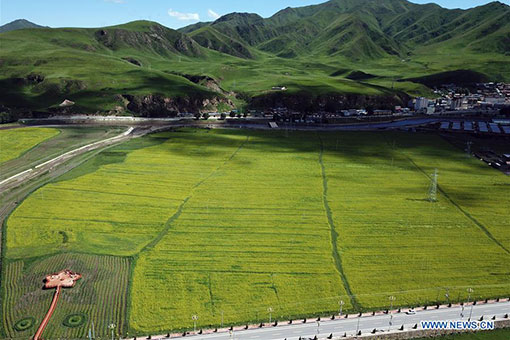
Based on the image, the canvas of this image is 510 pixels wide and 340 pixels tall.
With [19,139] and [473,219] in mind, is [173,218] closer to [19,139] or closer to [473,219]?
[473,219]

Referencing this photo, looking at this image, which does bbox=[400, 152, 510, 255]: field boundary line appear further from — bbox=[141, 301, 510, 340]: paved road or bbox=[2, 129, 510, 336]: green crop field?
bbox=[141, 301, 510, 340]: paved road

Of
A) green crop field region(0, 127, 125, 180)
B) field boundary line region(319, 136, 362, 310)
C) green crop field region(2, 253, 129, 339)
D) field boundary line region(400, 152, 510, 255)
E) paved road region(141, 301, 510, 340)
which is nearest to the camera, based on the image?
paved road region(141, 301, 510, 340)

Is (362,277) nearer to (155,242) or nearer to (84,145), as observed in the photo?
(155,242)

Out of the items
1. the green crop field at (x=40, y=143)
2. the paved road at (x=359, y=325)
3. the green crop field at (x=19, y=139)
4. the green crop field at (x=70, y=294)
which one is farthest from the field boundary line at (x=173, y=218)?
the green crop field at (x=19, y=139)

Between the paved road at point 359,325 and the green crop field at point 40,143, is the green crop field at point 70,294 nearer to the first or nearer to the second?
the paved road at point 359,325

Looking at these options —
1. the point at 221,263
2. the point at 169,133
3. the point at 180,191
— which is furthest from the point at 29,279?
the point at 169,133

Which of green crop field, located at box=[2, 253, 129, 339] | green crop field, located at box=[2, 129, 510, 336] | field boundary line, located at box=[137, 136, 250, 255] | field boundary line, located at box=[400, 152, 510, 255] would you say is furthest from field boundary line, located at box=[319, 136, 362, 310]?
green crop field, located at box=[2, 253, 129, 339]
